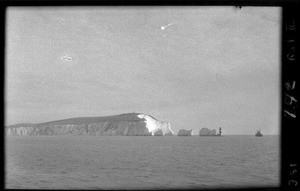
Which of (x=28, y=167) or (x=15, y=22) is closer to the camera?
(x=28, y=167)

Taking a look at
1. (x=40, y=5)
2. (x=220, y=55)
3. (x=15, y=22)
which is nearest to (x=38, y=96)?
(x=15, y=22)

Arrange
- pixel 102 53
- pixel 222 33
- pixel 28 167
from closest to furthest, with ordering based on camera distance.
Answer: pixel 28 167 < pixel 102 53 < pixel 222 33
